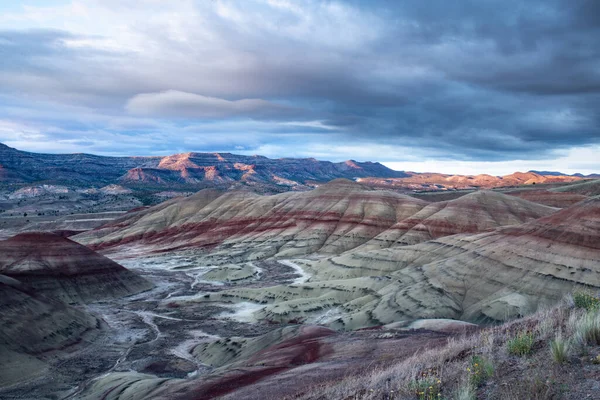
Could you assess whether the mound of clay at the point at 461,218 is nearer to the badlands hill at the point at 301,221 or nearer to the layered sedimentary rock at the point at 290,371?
the badlands hill at the point at 301,221

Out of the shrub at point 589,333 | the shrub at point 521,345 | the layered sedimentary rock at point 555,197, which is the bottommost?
the shrub at point 521,345

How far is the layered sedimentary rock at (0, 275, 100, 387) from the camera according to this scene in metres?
33.7

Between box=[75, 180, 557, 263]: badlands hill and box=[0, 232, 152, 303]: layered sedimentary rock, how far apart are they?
115ft

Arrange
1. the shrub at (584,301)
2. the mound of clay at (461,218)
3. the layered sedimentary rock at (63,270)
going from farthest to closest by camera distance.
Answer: the mound of clay at (461,218)
the layered sedimentary rock at (63,270)
the shrub at (584,301)

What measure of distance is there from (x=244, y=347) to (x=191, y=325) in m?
19.0

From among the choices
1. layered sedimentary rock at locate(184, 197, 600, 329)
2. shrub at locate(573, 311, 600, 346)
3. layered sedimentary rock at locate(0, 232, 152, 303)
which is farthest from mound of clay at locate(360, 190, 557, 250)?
shrub at locate(573, 311, 600, 346)

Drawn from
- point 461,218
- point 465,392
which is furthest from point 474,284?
point 461,218

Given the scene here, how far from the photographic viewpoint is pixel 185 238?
5335 inches

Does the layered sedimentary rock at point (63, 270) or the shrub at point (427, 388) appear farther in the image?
the layered sedimentary rock at point (63, 270)

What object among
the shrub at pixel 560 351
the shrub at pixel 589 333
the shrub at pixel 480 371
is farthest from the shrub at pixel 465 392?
the shrub at pixel 589 333

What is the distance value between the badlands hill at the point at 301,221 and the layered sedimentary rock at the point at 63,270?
115ft

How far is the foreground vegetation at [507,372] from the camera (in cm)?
779

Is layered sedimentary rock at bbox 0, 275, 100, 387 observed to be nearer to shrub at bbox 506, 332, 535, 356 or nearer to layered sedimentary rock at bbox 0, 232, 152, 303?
layered sedimentary rock at bbox 0, 232, 152, 303

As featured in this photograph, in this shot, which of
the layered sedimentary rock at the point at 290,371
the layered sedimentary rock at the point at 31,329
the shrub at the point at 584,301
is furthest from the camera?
the layered sedimentary rock at the point at 31,329
